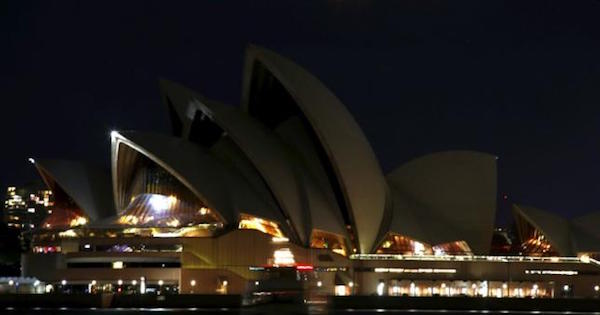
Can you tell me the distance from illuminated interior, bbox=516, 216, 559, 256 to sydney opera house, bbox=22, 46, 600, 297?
0.51 m

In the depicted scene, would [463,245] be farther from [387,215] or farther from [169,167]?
[169,167]

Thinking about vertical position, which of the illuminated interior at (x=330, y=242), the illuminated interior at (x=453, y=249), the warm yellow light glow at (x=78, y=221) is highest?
the warm yellow light glow at (x=78, y=221)

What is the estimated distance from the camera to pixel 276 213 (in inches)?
2586

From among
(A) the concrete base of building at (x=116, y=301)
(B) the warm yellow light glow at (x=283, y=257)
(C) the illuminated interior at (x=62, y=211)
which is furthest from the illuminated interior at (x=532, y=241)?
(A) the concrete base of building at (x=116, y=301)

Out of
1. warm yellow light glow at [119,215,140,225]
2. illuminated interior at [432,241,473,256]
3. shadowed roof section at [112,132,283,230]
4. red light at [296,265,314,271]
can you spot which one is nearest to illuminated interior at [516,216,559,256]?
illuminated interior at [432,241,473,256]

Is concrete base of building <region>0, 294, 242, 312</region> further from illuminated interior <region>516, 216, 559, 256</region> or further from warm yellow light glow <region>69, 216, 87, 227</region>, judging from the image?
illuminated interior <region>516, 216, 559, 256</region>

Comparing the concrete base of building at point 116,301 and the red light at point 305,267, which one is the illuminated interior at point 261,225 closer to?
the red light at point 305,267

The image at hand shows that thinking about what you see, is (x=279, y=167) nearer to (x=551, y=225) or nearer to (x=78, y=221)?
(x=78, y=221)

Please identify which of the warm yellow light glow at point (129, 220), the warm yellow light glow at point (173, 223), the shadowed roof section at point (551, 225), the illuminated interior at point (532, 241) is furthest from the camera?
the illuminated interior at point (532, 241)

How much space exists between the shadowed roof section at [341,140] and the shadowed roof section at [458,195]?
3.71 meters

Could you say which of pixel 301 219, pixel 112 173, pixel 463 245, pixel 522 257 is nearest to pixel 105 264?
pixel 112 173

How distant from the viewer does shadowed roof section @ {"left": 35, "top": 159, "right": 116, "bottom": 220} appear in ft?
228

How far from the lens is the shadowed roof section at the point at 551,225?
7256cm

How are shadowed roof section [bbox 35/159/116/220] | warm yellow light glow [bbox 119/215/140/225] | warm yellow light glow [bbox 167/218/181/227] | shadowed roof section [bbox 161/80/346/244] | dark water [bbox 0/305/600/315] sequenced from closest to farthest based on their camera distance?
dark water [bbox 0/305/600/315], shadowed roof section [bbox 161/80/346/244], warm yellow light glow [bbox 167/218/181/227], warm yellow light glow [bbox 119/215/140/225], shadowed roof section [bbox 35/159/116/220]
